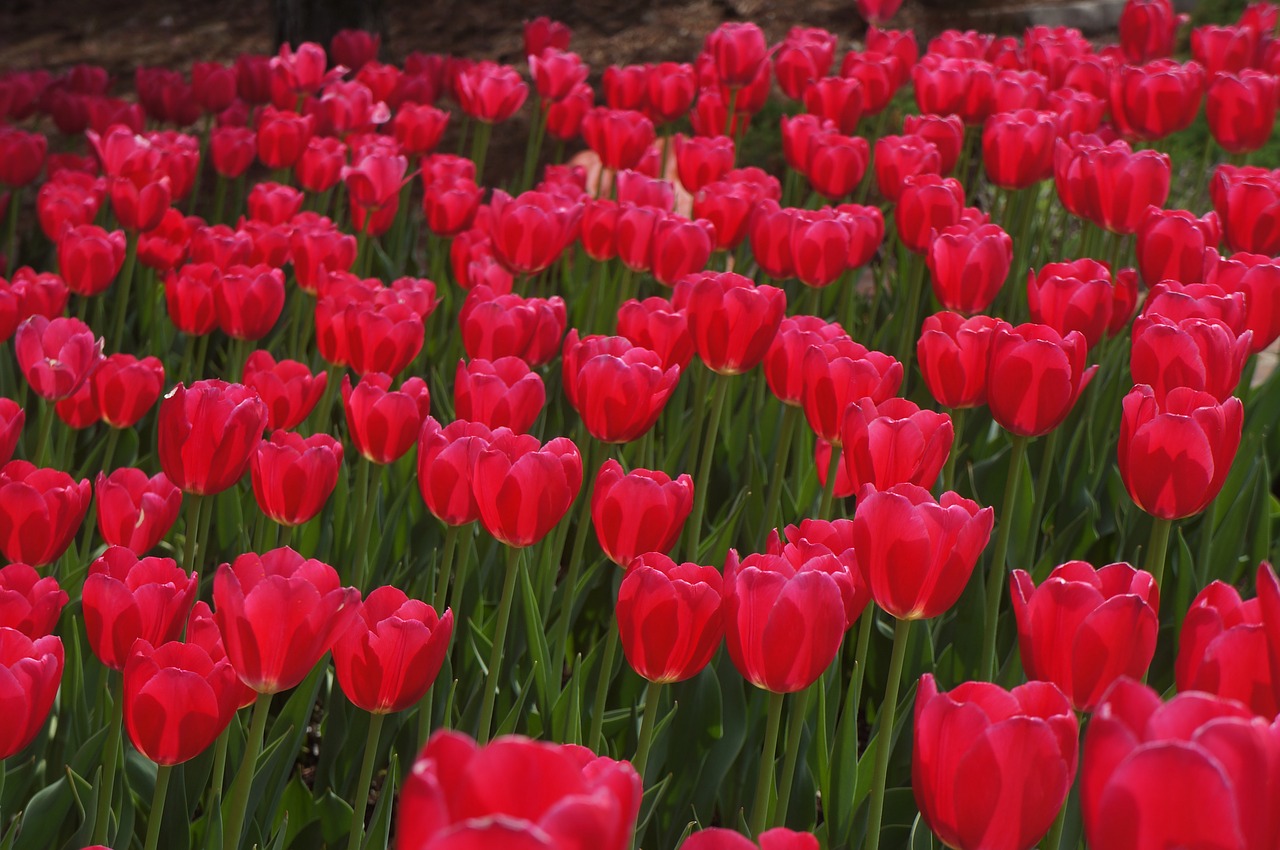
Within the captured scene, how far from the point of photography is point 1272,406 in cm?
288

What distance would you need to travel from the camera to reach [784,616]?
1.23 metres

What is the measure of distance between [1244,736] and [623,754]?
134cm

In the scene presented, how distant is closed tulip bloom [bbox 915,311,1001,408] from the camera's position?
1926mm

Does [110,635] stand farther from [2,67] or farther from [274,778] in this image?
[2,67]

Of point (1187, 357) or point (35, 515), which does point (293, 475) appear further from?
point (1187, 357)

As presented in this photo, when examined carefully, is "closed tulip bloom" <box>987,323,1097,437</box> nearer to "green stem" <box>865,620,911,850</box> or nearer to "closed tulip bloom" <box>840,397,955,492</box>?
"closed tulip bloom" <box>840,397,955,492</box>

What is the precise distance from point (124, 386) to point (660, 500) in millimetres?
1127

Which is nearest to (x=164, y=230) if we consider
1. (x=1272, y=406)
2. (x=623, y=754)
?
(x=623, y=754)

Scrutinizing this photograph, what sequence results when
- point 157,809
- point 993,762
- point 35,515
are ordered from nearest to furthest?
point 993,762, point 157,809, point 35,515

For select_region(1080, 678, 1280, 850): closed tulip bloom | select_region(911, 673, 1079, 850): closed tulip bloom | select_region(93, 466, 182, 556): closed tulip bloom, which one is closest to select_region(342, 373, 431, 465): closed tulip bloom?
select_region(93, 466, 182, 556): closed tulip bloom

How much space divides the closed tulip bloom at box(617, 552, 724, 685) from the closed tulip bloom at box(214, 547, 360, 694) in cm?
27

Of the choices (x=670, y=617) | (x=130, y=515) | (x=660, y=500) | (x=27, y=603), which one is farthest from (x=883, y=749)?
(x=130, y=515)

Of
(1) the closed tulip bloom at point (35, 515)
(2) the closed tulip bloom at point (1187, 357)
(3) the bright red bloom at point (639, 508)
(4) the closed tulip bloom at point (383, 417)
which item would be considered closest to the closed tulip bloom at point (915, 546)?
(3) the bright red bloom at point (639, 508)

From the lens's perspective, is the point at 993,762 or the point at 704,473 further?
the point at 704,473
